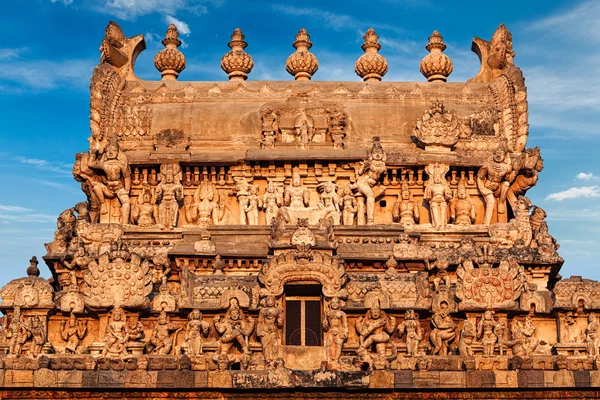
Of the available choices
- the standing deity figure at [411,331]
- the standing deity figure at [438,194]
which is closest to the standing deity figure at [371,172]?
the standing deity figure at [438,194]

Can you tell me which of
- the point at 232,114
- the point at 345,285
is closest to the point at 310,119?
the point at 232,114

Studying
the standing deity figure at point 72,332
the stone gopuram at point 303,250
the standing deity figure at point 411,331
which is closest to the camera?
the stone gopuram at point 303,250

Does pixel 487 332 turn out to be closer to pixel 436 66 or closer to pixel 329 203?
pixel 329 203

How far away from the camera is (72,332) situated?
1502 inches

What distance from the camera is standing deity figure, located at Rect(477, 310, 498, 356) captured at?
36250 mm

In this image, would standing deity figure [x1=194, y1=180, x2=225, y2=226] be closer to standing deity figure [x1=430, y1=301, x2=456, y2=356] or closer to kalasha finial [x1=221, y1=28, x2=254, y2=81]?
kalasha finial [x1=221, y1=28, x2=254, y2=81]

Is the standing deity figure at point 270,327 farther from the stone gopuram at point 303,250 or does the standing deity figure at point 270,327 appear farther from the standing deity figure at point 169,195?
the standing deity figure at point 169,195

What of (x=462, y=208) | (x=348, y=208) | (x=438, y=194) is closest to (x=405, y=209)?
(x=438, y=194)

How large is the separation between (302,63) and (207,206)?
9664mm

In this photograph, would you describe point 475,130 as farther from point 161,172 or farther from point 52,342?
point 52,342

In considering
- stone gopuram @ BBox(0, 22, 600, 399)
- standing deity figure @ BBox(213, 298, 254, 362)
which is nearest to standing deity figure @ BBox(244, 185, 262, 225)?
stone gopuram @ BBox(0, 22, 600, 399)

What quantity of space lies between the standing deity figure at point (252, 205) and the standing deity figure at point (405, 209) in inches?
195

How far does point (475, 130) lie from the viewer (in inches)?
1868

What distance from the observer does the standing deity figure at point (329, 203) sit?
44031 millimetres
